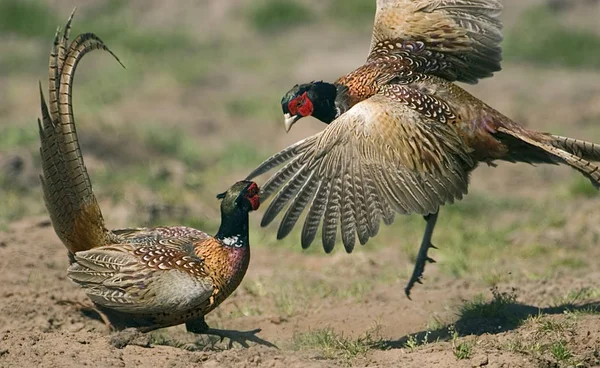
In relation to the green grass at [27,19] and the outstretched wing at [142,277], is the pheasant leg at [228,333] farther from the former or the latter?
the green grass at [27,19]

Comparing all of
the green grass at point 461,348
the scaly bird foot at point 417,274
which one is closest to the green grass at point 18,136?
the scaly bird foot at point 417,274

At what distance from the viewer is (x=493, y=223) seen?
9.59 m

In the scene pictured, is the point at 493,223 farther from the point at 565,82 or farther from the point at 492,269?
the point at 565,82

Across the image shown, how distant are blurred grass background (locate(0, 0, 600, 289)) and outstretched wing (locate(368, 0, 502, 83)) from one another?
62.7 inches

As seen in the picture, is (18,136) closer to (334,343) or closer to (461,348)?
(334,343)

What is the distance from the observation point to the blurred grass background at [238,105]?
8.98m

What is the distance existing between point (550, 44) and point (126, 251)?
11357mm

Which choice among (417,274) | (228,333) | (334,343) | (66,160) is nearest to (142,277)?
(228,333)

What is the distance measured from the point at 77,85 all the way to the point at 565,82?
275 inches

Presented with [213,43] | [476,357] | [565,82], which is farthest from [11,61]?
[476,357]

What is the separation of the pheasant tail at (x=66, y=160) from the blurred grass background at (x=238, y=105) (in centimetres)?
263

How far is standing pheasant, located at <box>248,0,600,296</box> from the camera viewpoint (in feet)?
19.5

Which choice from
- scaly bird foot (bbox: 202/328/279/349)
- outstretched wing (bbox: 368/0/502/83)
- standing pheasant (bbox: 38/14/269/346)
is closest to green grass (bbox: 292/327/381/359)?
scaly bird foot (bbox: 202/328/279/349)

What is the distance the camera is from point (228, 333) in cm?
595
